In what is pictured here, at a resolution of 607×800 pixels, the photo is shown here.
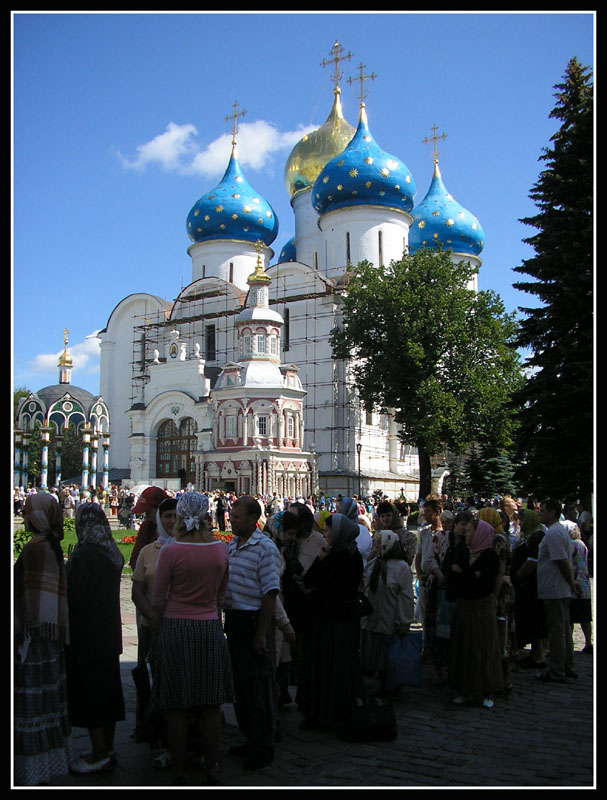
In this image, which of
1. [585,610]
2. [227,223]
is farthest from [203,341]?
[585,610]

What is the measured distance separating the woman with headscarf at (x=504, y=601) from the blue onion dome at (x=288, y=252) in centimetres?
4103

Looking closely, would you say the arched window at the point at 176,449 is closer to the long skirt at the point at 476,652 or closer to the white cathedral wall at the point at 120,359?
the white cathedral wall at the point at 120,359

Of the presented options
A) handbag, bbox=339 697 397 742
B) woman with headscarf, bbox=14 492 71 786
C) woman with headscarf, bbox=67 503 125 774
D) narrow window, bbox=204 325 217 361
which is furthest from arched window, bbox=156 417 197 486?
woman with headscarf, bbox=14 492 71 786

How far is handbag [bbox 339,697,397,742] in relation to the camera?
17.5 feet

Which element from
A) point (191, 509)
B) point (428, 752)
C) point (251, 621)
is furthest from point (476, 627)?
point (191, 509)

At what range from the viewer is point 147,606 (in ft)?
16.2

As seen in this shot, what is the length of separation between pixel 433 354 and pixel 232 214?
60.2 ft

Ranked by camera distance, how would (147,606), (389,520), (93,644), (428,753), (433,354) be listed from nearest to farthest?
(93,644) < (147,606) < (428,753) < (389,520) < (433,354)

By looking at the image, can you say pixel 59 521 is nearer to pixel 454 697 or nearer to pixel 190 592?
pixel 190 592

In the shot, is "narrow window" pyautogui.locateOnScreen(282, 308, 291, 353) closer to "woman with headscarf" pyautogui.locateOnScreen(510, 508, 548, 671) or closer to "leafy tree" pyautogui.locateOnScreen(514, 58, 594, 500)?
"leafy tree" pyautogui.locateOnScreen(514, 58, 594, 500)

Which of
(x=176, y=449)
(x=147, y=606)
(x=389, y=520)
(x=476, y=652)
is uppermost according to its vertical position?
(x=176, y=449)

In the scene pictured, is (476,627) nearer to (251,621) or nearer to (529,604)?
(529,604)

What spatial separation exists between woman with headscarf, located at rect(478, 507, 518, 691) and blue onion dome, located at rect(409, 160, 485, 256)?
39.5 meters

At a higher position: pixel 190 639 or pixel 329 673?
pixel 190 639
